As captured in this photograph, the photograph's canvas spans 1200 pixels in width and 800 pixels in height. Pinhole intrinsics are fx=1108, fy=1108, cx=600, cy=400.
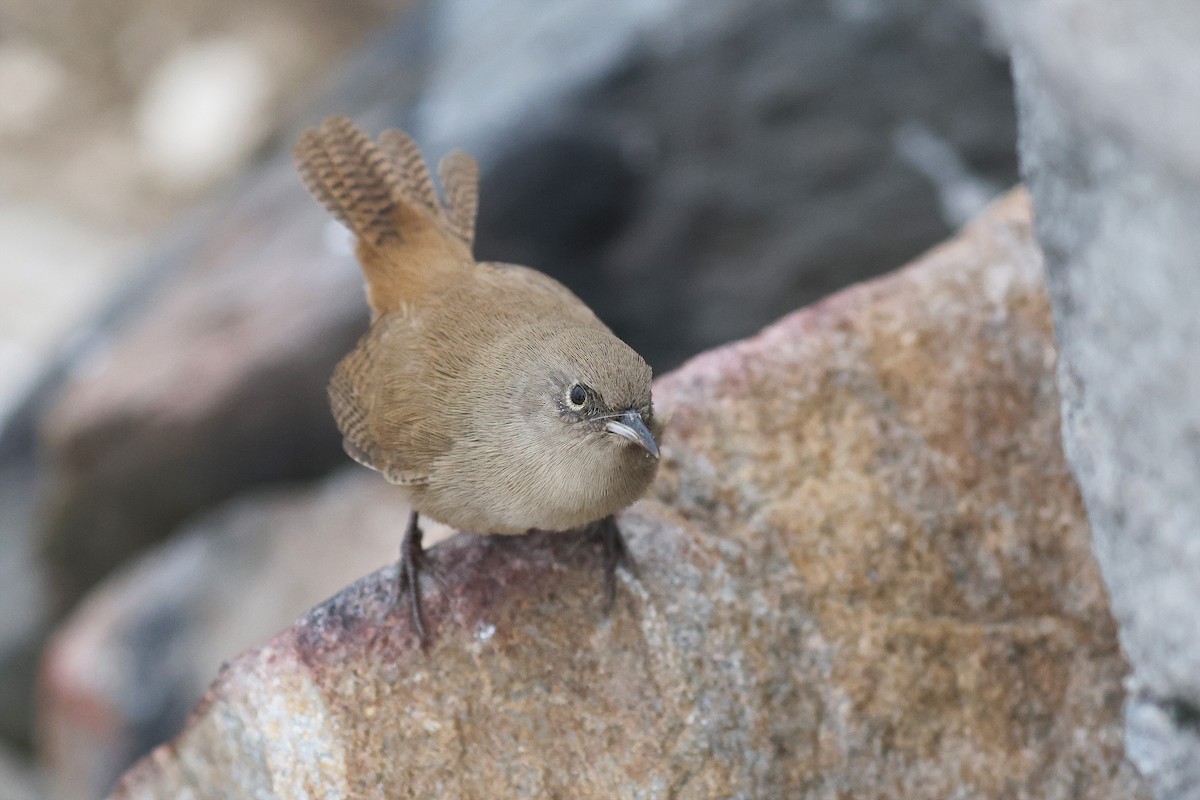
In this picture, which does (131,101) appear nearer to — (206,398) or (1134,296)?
(206,398)

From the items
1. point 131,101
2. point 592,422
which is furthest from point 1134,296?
point 131,101

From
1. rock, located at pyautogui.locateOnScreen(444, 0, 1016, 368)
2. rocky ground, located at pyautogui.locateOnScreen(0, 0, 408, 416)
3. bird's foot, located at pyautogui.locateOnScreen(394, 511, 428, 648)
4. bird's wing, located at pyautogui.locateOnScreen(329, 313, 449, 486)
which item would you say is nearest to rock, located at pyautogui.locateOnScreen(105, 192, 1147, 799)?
bird's foot, located at pyautogui.locateOnScreen(394, 511, 428, 648)

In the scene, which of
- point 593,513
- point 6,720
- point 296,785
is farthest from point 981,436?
point 6,720

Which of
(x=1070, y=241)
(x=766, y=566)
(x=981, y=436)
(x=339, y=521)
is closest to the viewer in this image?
(x=1070, y=241)

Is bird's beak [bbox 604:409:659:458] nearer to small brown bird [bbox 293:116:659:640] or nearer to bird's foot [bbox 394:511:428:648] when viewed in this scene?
small brown bird [bbox 293:116:659:640]

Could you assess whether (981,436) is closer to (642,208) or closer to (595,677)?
(595,677)

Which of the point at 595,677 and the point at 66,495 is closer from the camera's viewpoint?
the point at 595,677
